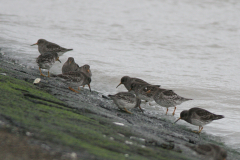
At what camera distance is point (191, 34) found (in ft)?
63.3

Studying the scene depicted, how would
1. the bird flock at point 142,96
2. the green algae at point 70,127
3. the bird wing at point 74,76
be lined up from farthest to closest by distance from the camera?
the bird wing at point 74,76 → the bird flock at point 142,96 → the green algae at point 70,127

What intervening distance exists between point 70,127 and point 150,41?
44.1ft

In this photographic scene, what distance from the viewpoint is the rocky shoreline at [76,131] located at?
12.2 ft

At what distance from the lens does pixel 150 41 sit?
17.2 m

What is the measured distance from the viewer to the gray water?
384 inches

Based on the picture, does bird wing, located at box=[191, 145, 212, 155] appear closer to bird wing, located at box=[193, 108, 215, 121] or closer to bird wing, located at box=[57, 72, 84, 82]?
bird wing, located at box=[193, 108, 215, 121]

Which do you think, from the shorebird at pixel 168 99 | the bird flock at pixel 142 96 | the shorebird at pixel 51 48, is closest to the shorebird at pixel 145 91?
the bird flock at pixel 142 96

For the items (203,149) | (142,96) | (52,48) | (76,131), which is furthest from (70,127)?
(52,48)

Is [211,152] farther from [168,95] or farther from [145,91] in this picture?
[145,91]

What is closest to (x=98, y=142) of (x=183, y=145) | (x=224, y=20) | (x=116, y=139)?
(x=116, y=139)

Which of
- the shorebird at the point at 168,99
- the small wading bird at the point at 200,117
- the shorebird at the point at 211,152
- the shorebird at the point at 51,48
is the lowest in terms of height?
the shorebird at the point at 211,152

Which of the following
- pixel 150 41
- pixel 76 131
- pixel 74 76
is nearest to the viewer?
pixel 76 131

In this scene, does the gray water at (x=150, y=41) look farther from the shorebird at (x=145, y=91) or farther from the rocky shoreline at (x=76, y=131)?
the rocky shoreline at (x=76, y=131)

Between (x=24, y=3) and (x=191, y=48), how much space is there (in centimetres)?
1606
